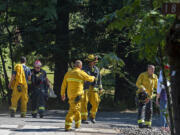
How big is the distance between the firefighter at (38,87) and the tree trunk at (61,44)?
3.60 meters

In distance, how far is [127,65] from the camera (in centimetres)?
2042

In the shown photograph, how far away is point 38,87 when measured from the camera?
14875 mm

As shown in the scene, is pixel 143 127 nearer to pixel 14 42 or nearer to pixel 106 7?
pixel 106 7

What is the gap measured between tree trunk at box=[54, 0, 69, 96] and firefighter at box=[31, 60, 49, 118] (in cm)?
360

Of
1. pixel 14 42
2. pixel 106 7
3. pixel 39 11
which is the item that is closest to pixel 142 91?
pixel 39 11

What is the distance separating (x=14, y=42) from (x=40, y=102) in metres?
5.39

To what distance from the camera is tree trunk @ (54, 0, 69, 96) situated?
18386mm

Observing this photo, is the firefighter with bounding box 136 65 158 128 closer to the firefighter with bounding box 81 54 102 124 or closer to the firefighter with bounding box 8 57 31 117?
the firefighter with bounding box 81 54 102 124

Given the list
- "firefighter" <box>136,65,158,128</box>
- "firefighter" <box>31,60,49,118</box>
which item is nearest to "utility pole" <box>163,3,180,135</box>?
"firefighter" <box>136,65,158,128</box>

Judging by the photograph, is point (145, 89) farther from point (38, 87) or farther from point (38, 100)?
point (38, 100)

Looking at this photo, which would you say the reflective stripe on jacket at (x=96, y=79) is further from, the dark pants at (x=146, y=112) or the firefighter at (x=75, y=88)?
the firefighter at (x=75, y=88)

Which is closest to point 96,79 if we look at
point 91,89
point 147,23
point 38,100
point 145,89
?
point 91,89

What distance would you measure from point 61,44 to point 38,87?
4211 mm

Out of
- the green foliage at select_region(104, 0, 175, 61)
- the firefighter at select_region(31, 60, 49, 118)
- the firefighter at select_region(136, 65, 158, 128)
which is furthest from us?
the firefighter at select_region(31, 60, 49, 118)
